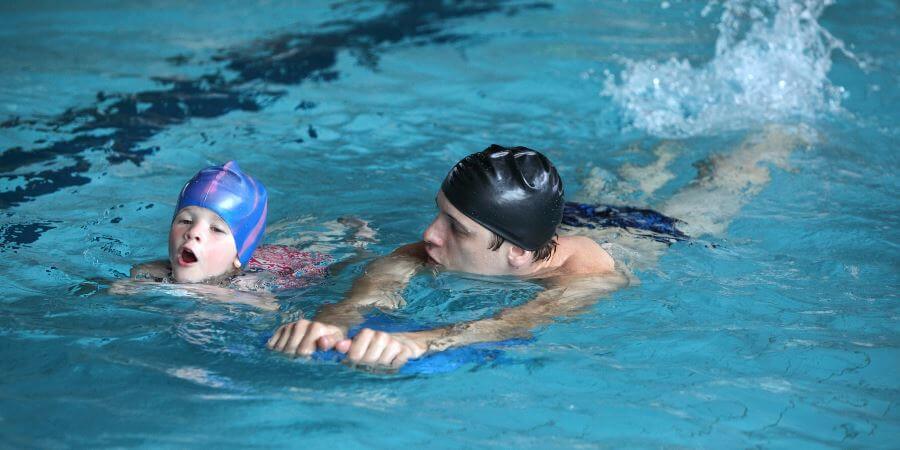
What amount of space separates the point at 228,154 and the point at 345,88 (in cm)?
199

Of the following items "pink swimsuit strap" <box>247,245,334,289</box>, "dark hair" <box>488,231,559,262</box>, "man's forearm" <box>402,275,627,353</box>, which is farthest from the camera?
"pink swimsuit strap" <box>247,245,334,289</box>

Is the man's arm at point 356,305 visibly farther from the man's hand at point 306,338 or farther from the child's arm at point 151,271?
the child's arm at point 151,271

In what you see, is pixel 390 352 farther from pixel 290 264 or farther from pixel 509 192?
pixel 290 264

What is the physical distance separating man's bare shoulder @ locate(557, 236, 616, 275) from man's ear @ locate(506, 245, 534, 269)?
0.78 feet

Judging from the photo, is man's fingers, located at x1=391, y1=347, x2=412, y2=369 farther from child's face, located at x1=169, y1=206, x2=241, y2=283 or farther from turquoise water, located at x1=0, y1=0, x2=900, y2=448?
child's face, located at x1=169, y1=206, x2=241, y2=283

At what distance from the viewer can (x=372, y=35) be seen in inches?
412

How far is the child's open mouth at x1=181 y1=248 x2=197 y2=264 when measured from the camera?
437 centimetres

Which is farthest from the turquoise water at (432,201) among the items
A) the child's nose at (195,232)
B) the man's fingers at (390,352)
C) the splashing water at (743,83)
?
the child's nose at (195,232)

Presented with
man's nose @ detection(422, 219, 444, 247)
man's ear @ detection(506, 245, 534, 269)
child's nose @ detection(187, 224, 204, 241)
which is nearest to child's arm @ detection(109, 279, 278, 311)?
child's nose @ detection(187, 224, 204, 241)

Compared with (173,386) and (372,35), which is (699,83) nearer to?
(372,35)

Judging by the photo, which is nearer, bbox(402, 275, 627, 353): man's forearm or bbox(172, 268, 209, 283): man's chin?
bbox(402, 275, 627, 353): man's forearm

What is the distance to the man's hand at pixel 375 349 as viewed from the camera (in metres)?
3.46

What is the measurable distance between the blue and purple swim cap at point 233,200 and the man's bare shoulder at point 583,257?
149 centimetres

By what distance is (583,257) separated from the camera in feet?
15.8
